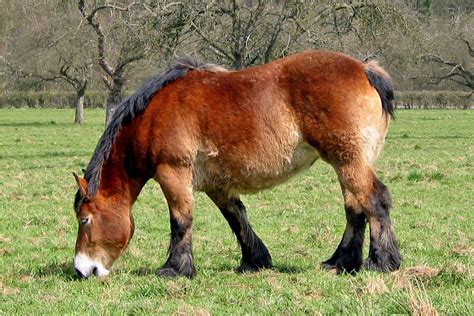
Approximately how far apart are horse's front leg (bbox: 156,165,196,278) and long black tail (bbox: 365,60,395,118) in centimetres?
195

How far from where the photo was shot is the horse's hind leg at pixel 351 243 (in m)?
6.75

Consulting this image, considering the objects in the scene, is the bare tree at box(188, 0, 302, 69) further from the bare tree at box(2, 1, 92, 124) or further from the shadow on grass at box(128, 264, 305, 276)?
the bare tree at box(2, 1, 92, 124)

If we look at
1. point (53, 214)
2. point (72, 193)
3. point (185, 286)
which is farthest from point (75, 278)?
point (72, 193)

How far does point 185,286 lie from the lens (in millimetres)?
5926

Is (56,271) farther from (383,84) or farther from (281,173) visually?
(383,84)

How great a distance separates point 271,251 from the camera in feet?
26.9

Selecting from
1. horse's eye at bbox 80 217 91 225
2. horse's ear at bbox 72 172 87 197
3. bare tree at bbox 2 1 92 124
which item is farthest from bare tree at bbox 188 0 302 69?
bare tree at bbox 2 1 92 124

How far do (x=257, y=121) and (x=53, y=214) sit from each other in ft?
18.6

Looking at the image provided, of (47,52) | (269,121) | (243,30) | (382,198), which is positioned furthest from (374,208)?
(47,52)

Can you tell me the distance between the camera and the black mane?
6906 mm

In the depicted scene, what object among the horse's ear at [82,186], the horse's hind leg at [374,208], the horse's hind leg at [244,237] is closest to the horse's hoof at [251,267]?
the horse's hind leg at [244,237]

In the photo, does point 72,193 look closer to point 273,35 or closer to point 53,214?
point 53,214

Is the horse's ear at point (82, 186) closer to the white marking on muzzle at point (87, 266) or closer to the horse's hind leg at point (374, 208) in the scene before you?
the white marking on muzzle at point (87, 266)

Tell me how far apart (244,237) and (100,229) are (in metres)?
1.47
